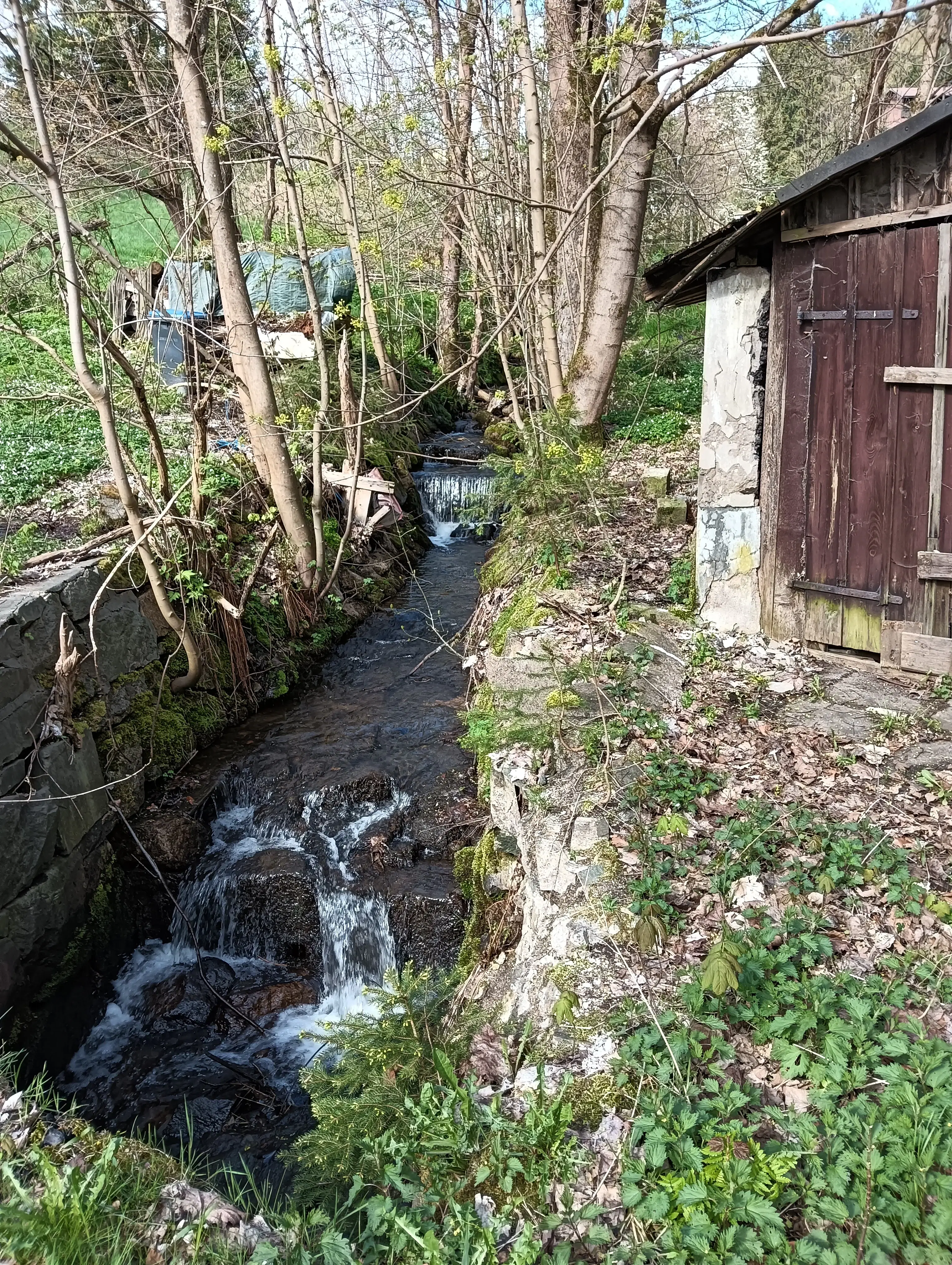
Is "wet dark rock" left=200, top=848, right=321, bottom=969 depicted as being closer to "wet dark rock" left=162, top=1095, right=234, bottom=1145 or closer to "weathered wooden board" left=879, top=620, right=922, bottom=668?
"wet dark rock" left=162, top=1095, right=234, bottom=1145

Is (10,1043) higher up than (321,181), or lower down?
lower down

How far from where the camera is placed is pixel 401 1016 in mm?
3641

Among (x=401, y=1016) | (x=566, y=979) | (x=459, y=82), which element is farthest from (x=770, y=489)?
(x=459, y=82)

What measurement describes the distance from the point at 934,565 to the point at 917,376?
1.18 meters

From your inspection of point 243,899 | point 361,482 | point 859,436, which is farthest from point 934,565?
point 361,482

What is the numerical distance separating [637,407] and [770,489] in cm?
789

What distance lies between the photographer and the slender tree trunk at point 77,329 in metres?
5.15

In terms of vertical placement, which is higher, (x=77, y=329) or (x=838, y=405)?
(x=77, y=329)

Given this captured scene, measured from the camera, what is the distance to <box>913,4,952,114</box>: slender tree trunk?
1160 centimetres

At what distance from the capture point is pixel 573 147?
9.80 meters

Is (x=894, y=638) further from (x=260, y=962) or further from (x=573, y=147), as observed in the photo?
(x=573, y=147)

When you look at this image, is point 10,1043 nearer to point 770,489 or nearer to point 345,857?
point 345,857

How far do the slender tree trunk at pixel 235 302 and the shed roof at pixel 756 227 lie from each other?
368 cm

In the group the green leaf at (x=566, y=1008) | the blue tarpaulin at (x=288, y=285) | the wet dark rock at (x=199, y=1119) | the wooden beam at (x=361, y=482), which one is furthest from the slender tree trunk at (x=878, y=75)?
the wet dark rock at (x=199, y=1119)
